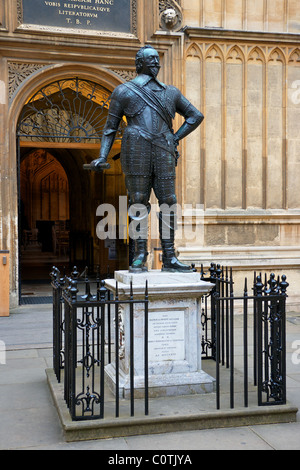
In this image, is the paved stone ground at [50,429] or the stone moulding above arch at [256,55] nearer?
the paved stone ground at [50,429]

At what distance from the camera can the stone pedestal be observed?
5.06 meters

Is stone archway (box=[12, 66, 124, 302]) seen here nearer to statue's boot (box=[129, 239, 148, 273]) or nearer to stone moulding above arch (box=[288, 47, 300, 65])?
stone moulding above arch (box=[288, 47, 300, 65])

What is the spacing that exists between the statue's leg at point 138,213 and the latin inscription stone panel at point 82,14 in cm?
604

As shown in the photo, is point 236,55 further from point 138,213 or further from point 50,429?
point 50,429

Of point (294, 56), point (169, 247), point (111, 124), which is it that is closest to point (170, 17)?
point (294, 56)

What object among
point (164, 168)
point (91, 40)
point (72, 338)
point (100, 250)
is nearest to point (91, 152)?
point (100, 250)

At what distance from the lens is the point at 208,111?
430 inches

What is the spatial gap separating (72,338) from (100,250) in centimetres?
1256

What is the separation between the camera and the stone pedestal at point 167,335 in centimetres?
506

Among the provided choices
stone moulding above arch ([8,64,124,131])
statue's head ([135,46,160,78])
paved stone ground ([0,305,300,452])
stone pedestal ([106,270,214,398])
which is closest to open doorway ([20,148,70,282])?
stone moulding above arch ([8,64,124,131])

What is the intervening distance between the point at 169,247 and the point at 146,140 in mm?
1071

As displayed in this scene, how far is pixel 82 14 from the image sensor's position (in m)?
10.4

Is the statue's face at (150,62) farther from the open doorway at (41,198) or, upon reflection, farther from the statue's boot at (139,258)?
the open doorway at (41,198)

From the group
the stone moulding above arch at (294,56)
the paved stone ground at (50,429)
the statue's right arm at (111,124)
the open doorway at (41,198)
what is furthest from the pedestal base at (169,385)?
the open doorway at (41,198)
